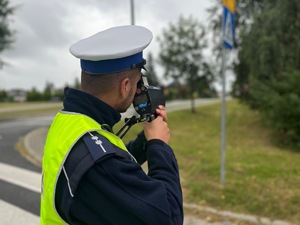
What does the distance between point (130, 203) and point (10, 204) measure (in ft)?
12.8

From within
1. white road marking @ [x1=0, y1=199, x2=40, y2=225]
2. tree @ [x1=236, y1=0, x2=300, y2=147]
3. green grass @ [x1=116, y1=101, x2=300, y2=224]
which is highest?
tree @ [x1=236, y1=0, x2=300, y2=147]

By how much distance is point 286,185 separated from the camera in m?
5.01

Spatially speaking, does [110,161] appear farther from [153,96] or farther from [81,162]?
[153,96]

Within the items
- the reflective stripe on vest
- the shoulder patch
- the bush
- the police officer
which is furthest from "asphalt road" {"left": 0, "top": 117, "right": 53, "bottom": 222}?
the bush

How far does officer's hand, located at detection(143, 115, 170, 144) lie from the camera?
57.7 inches

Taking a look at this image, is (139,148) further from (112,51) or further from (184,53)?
(184,53)

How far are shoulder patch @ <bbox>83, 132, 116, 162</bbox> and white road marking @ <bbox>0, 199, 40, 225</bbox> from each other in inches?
123

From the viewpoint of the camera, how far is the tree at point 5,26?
60.1 ft

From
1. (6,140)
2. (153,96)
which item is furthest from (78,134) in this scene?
(6,140)

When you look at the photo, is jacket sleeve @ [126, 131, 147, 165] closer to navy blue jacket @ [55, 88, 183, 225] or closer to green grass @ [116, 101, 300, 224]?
navy blue jacket @ [55, 88, 183, 225]

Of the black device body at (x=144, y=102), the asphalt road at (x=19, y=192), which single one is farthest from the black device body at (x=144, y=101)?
the asphalt road at (x=19, y=192)

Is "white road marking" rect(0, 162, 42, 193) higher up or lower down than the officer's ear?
lower down

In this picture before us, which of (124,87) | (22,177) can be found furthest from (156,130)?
(22,177)

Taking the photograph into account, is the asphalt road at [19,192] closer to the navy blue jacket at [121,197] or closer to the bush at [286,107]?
the navy blue jacket at [121,197]
